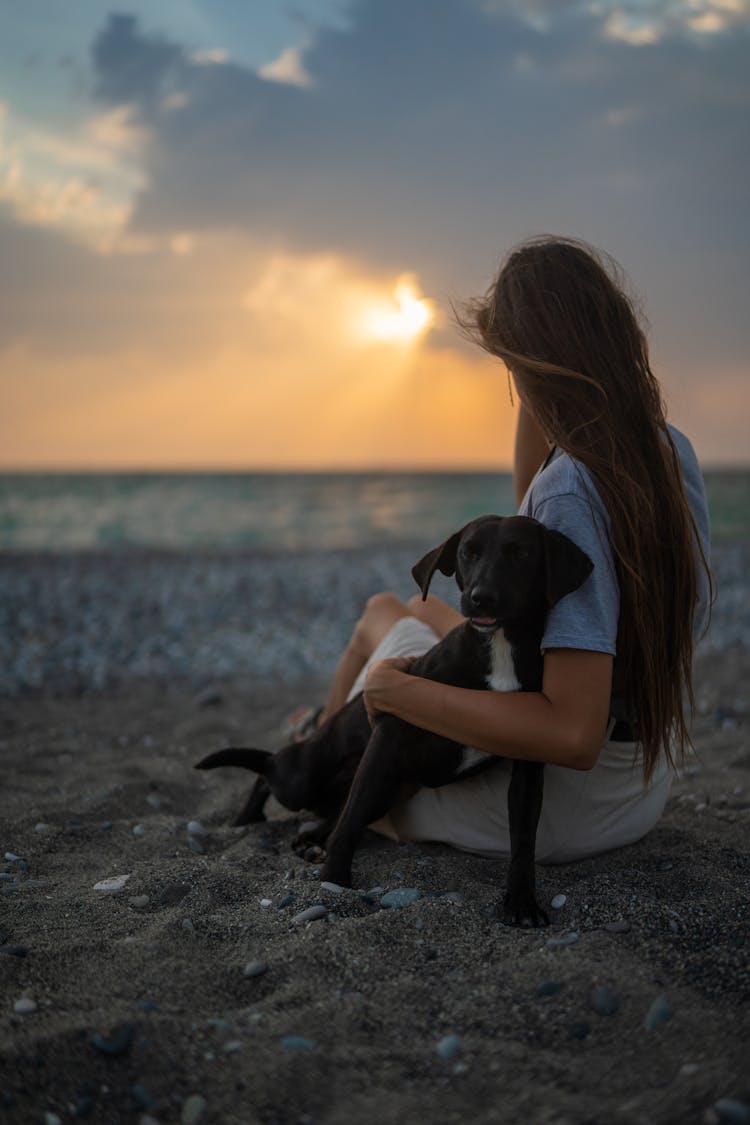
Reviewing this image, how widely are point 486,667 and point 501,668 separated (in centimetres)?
6

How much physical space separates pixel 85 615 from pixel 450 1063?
988 cm

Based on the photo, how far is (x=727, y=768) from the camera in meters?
4.73

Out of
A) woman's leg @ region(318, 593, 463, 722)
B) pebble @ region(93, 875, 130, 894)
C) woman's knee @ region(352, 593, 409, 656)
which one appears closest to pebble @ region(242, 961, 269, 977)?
pebble @ region(93, 875, 130, 894)

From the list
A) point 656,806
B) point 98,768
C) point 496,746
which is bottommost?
point 98,768

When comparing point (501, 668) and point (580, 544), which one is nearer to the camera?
point (580, 544)

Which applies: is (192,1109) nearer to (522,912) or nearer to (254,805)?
(522,912)

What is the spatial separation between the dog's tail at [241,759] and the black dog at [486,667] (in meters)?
0.45

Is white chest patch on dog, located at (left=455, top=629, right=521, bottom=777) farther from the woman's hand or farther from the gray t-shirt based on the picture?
the woman's hand

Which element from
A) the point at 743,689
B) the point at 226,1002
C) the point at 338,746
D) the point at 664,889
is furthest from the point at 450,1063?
the point at 743,689

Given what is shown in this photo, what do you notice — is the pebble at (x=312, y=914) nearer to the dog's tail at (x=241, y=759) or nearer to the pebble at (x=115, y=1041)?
the pebble at (x=115, y=1041)

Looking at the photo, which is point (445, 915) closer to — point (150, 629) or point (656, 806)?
point (656, 806)

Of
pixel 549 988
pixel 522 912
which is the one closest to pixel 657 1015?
pixel 549 988

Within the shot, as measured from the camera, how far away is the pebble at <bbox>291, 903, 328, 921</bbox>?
2.71 m

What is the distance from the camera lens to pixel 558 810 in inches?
125
